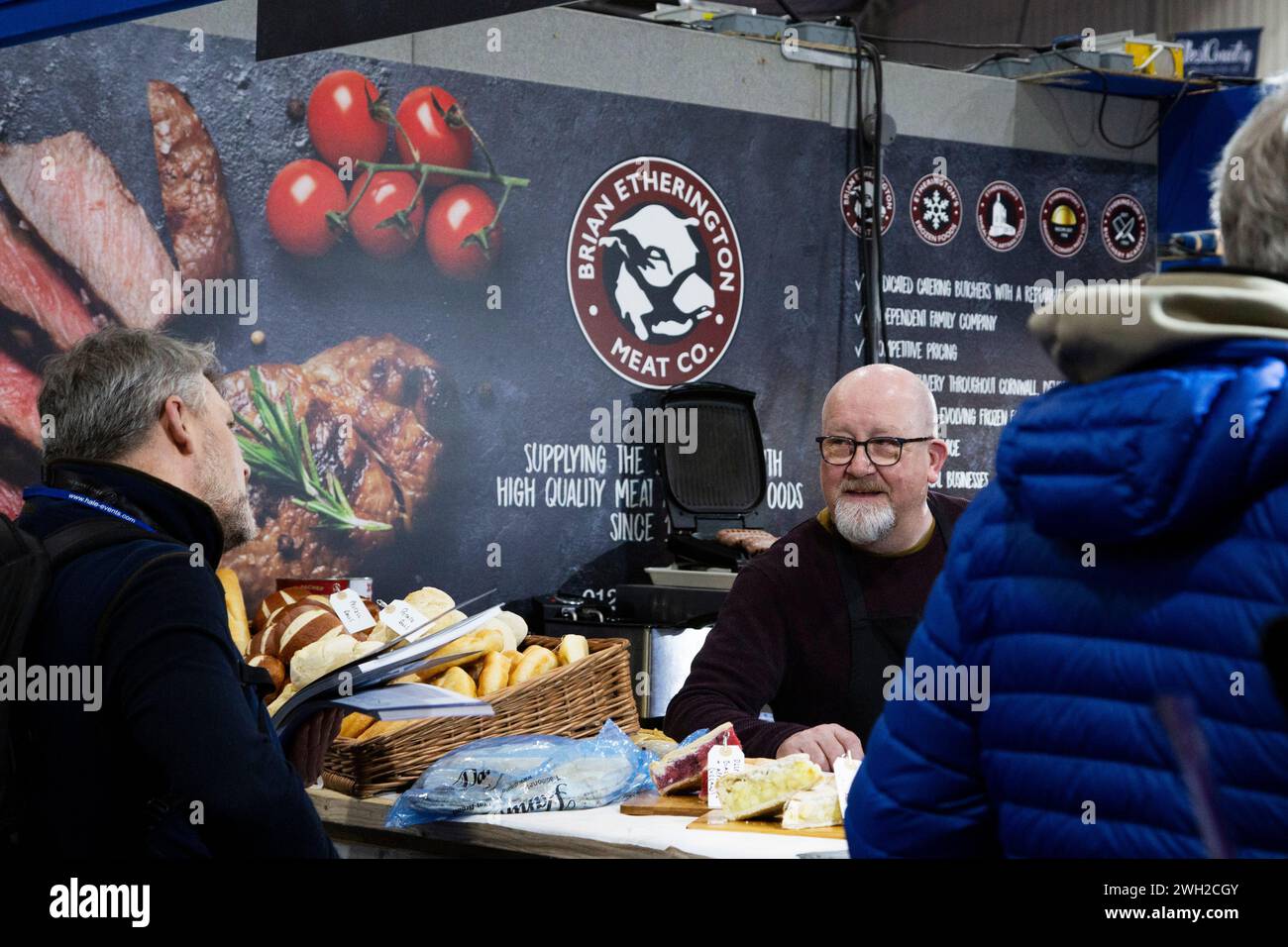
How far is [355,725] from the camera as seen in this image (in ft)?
10.0

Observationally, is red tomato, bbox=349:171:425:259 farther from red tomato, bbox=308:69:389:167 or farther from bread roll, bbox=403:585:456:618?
bread roll, bbox=403:585:456:618

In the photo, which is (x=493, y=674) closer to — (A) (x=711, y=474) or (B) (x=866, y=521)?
(B) (x=866, y=521)

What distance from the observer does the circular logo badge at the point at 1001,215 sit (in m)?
6.64

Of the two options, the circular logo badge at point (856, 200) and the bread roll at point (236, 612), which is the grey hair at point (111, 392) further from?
the circular logo badge at point (856, 200)

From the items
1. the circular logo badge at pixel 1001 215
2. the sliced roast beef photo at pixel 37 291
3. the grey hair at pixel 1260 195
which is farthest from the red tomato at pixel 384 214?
the grey hair at pixel 1260 195

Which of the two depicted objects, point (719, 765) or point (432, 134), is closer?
point (719, 765)

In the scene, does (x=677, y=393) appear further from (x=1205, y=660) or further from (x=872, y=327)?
(x=1205, y=660)

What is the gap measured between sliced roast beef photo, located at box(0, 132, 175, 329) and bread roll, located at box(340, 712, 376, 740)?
6.59ft

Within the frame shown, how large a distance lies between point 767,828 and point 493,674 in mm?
798

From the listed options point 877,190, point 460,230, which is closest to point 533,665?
point 460,230
